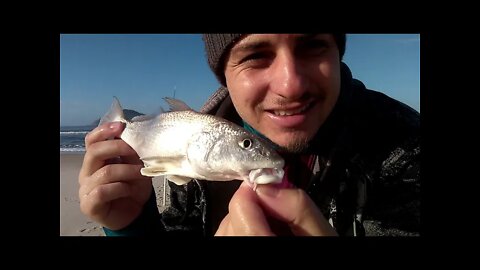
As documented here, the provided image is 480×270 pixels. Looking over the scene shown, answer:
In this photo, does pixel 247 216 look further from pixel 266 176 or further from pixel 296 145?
pixel 296 145

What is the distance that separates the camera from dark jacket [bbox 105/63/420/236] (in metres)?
2.89

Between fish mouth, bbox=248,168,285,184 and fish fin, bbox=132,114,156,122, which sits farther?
fish fin, bbox=132,114,156,122

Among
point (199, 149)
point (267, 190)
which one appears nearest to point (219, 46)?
point (199, 149)

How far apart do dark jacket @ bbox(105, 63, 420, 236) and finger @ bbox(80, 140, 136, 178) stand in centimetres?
57

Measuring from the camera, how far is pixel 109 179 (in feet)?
7.58

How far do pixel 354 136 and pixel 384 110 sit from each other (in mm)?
507

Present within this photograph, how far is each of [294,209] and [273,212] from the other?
0.12 meters

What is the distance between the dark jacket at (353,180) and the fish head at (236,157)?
0.95m

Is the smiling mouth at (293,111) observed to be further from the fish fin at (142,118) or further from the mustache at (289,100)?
the fish fin at (142,118)

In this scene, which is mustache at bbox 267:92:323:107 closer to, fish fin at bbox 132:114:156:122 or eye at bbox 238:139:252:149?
eye at bbox 238:139:252:149

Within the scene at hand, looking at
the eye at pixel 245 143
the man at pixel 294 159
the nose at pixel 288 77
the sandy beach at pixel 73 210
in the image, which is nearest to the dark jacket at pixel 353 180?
the man at pixel 294 159

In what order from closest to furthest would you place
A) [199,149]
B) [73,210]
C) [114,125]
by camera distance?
[199,149] → [114,125] → [73,210]

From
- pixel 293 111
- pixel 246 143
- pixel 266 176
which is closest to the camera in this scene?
pixel 266 176

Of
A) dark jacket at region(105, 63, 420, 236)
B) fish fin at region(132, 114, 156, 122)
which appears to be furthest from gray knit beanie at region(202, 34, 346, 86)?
fish fin at region(132, 114, 156, 122)
